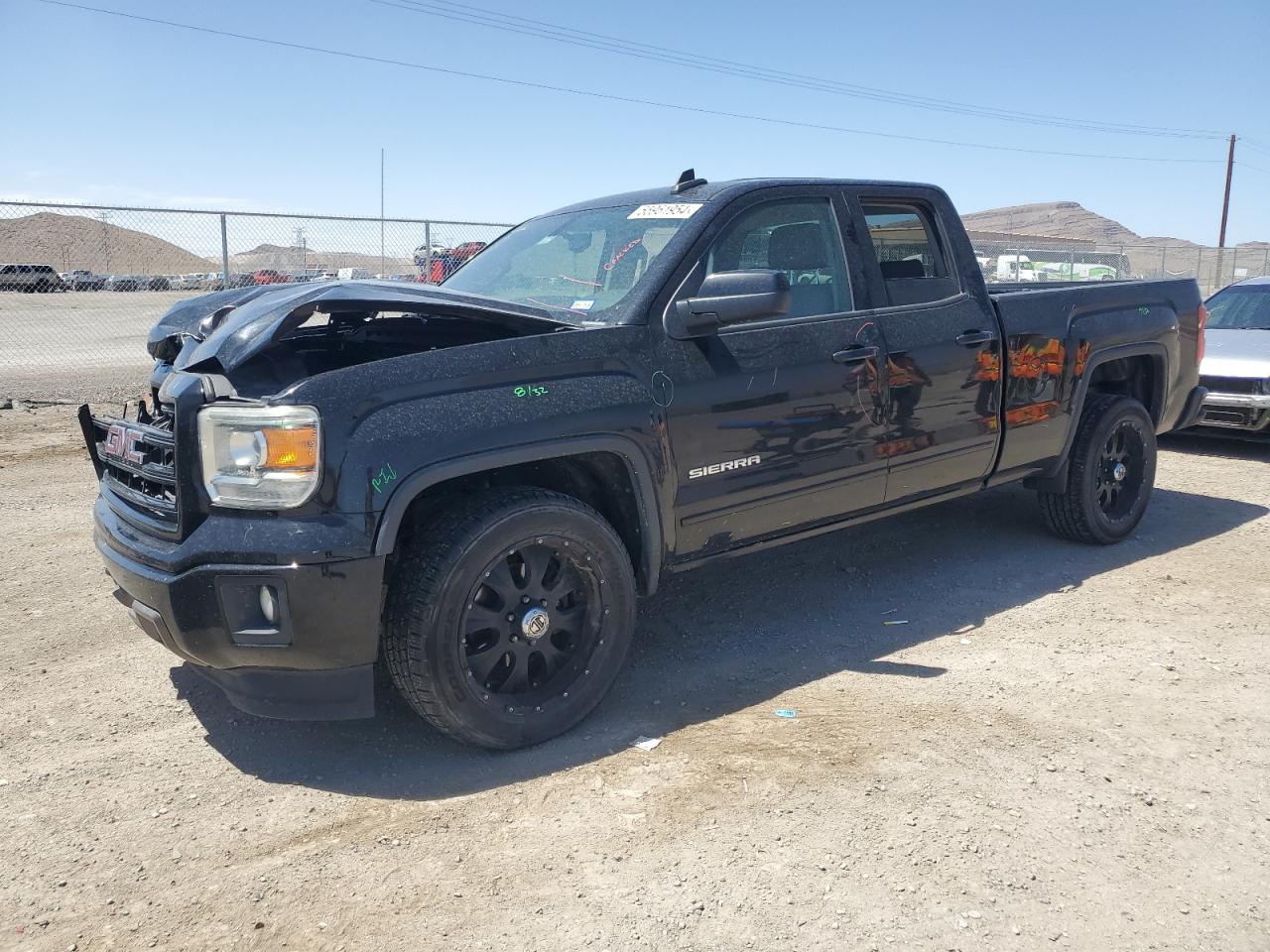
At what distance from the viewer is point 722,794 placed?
3.07 meters

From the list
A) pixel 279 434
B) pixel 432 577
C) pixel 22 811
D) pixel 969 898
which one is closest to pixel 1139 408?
pixel 969 898

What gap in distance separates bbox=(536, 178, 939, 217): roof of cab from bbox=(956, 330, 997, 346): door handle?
2.61 feet

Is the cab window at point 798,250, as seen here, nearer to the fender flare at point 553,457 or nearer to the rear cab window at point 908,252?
the rear cab window at point 908,252

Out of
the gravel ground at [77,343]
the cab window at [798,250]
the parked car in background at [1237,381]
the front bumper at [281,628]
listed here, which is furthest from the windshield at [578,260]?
the gravel ground at [77,343]

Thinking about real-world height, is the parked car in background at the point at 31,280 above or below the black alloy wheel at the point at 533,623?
above

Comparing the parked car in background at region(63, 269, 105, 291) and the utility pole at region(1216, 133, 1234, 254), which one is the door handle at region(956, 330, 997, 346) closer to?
the parked car in background at region(63, 269, 105, 291)

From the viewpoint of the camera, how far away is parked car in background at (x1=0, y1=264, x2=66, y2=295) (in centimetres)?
1362

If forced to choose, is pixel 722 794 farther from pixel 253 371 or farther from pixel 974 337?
pixel 974 337

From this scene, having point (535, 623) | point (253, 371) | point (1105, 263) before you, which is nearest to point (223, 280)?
point (253, 371)

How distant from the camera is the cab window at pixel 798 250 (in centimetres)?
402

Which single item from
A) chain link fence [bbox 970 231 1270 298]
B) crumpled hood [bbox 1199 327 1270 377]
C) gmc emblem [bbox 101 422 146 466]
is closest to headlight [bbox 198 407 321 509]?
gmc emblem [bbox 101 422 146 466]

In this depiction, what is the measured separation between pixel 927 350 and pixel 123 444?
10.8ft

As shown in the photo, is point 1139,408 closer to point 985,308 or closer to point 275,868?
point 985,308

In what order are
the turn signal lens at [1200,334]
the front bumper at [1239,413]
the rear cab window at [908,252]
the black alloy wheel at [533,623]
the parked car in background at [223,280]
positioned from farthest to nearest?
the parked car in background at [223,280] → the front bumper at [1239,413] → the turn signal lens at [1200,334] → the rear cab window at [908,252] → the black alloy wheel at [533,623]
